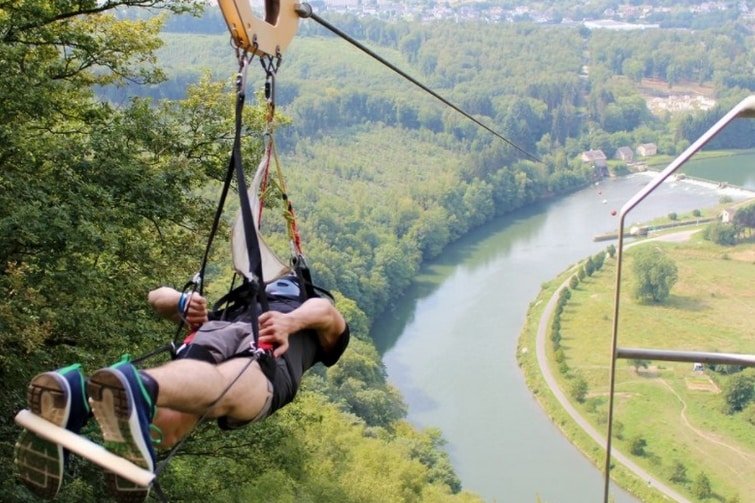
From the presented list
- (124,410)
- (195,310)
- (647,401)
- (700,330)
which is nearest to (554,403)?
(647,401)

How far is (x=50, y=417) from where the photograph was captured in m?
1.67

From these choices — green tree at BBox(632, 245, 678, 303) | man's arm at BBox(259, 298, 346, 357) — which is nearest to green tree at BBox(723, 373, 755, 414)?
green tree at BBox(632, 245, 678, 303)

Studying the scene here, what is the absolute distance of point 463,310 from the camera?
2131 centimetres

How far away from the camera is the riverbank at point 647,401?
89.9 inches

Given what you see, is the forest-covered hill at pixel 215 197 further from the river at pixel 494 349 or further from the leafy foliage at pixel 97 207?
the river at pixel 494 349

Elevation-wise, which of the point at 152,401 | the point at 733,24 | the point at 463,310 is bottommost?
the point at 463,310

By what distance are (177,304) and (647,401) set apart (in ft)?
5.53

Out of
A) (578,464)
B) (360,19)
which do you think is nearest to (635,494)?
(578,464)

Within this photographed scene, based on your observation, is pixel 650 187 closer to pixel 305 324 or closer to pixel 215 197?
pixel 305 324

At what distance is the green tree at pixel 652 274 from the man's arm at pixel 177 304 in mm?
1088

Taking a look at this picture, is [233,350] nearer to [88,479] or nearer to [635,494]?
[88,479]

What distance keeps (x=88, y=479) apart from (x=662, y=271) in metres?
3.67

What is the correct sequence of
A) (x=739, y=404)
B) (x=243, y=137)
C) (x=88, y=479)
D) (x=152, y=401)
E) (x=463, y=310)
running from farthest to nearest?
1. (x=463, y=310)
2. (x=243, y=137)
3. (x=88, y=479)
4. (x=739, y=404)
5. (x=152, y=401)

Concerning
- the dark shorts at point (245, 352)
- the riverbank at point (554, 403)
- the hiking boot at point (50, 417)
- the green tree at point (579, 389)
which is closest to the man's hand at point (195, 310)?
the dark shorts at point (245, 352)
